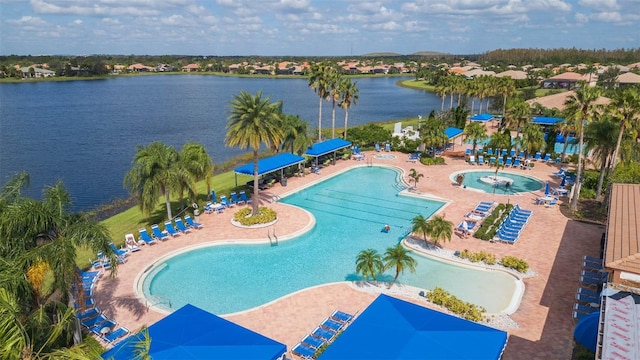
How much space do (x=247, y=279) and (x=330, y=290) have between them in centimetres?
428

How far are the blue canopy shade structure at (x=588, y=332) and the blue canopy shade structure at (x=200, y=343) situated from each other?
9.50m

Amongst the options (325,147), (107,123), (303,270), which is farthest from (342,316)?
(107,123)

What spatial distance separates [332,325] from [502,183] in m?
25.0

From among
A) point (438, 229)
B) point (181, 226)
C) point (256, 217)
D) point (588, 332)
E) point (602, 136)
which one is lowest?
point (181, 226)

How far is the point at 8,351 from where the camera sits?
5727 mm

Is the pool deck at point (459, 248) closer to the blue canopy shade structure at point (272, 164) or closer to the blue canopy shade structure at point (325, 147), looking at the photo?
the blue canopy shade structure at point (272, 164)

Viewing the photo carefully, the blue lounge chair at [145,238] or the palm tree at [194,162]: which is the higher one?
the palm tree at [194,162]

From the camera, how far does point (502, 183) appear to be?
3516cm

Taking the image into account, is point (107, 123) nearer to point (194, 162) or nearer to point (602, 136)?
point (194, 162)

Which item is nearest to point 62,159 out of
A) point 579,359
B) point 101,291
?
point 101,291

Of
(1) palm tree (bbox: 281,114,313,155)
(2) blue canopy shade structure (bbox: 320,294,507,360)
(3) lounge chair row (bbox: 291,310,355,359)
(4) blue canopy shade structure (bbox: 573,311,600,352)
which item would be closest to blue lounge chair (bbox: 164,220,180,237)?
(3) lounge chair row (bbox: 291,310,355,359)

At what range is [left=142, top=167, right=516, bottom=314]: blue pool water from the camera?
61.2 ft

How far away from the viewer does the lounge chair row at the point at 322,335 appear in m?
14.3

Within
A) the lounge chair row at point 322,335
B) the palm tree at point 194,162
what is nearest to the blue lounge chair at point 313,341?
the lounge chair row at point 322,335
